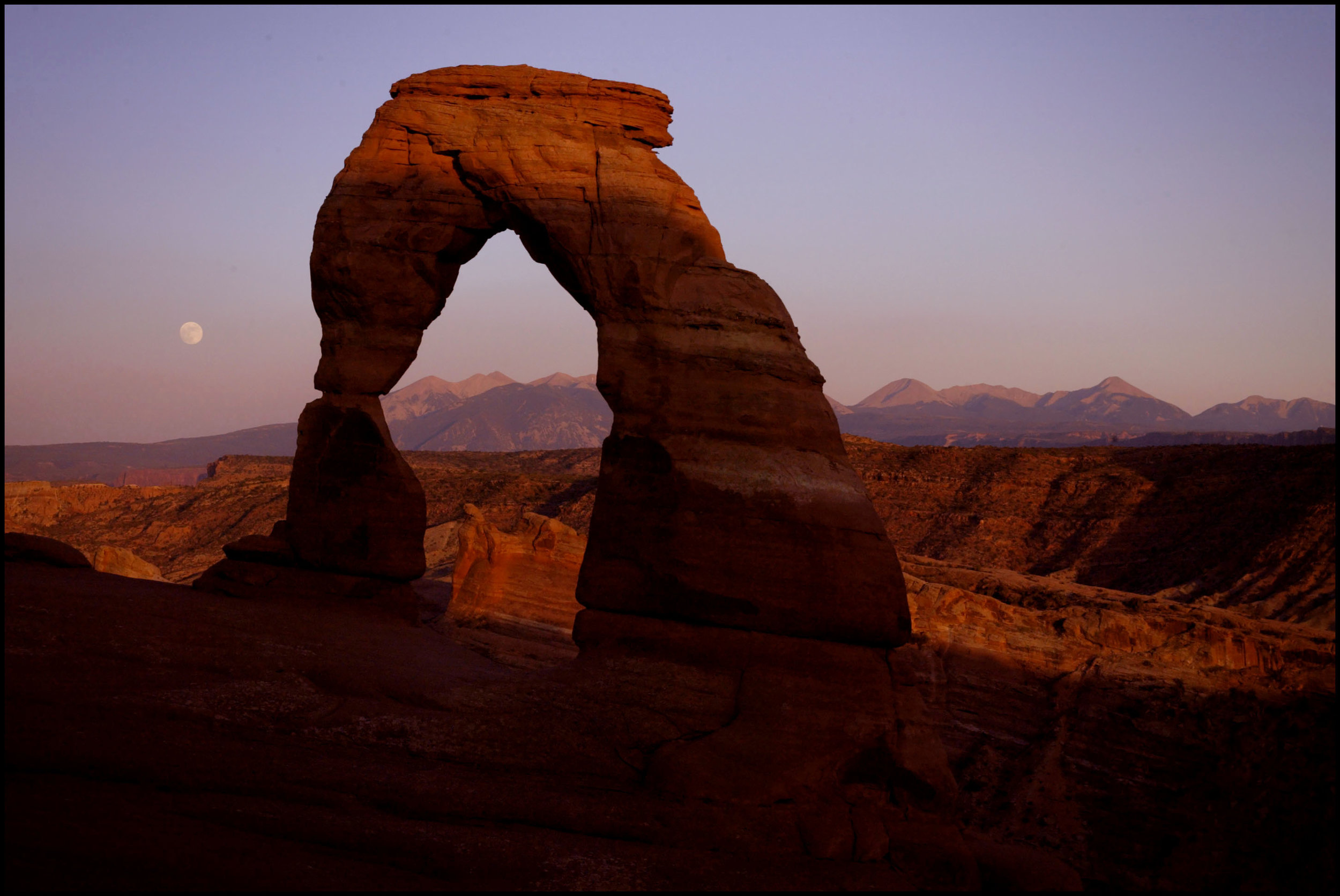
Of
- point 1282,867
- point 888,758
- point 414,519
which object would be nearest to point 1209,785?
point 1282,867

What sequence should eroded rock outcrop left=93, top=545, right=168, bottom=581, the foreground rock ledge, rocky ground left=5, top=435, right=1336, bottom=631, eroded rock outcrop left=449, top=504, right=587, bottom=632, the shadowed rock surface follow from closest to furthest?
the foreground rock ledge, the shadowed rock surface, eroded rock outcrop left=449, top=504, right=587, bottom=632, eroded rock outcrop left=93, top=545, right=168, bottom=581, rocky ground left=5, top=435, right=1336, bottom=631

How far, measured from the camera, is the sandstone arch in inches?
438

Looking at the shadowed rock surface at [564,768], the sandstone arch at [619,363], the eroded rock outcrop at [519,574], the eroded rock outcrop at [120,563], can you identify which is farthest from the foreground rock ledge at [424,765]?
the eroded rock outcrop at [120,563]

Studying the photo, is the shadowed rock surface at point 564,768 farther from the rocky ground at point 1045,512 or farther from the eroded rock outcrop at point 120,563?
the eroded rock outcrop at point 120,563

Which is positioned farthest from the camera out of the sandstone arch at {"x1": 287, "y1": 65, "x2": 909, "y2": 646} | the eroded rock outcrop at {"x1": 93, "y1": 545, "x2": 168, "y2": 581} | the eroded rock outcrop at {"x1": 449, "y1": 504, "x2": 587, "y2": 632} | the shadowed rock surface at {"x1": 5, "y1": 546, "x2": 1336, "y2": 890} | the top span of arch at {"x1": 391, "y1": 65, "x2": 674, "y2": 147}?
the eroded rock outcrop at {"x1": 93, "y1": 545, "x2": 168, "y2": 581}

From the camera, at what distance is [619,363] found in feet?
39.2

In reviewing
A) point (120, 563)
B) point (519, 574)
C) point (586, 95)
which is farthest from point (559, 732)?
point (120, 563)

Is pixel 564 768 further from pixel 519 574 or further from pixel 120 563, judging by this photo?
pixel 120 563

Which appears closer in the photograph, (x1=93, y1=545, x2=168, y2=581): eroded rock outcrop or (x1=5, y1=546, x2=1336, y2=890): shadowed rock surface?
(x1=5, y1=546, x2=1336, y2=890): shadowed rock surface

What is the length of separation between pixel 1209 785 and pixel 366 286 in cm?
1573

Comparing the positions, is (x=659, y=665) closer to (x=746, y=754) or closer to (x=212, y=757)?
(x=746, y=754)

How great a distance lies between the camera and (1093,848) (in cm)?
1397

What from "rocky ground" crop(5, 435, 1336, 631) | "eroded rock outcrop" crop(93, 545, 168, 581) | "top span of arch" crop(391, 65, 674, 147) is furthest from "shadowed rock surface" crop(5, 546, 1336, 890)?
"eroded rock outcrop" crop(93, 545, 168, 581)

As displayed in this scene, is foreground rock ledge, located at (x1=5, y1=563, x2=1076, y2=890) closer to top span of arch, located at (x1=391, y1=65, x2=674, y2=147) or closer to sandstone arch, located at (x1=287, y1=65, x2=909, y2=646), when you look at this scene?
sandstone arch, located at (x1=287, y1=65, x2=909, y2=646)
